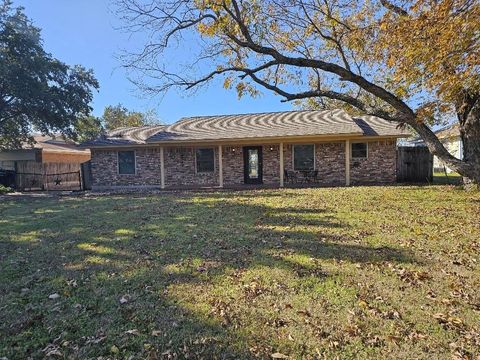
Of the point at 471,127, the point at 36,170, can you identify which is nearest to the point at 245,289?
the point at 471,127

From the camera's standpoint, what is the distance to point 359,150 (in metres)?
15.4

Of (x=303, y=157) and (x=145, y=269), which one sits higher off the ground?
(x=303, y=157)

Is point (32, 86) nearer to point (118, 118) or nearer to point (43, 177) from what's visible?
point (43, 177)

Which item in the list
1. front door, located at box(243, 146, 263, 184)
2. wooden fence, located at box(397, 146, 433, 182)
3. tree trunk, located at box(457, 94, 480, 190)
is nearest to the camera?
tree trunk, located at box(457, 94, 480, 190)

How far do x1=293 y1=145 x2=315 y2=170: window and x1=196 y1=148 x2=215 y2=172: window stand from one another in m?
4.33

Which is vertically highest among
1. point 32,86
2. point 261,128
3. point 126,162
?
point 32,86

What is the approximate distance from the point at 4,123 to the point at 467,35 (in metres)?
21.4

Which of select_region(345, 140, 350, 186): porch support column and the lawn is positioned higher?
select_region(345, 140, 350, 186): porch support column

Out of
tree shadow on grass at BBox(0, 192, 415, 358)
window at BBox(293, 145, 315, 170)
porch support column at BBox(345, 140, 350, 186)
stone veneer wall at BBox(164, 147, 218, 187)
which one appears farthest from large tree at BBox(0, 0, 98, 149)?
porch support column at BBox(345, 140, 350, 186)

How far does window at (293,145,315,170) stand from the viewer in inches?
612

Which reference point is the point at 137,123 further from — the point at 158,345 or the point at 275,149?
the point at 158,345

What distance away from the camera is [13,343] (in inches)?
107

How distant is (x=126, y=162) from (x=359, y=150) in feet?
40.4

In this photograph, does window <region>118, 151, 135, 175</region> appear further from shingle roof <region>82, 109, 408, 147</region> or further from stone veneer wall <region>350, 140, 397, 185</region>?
stone veneer wall <region>350, 140, 397, 185</region>
